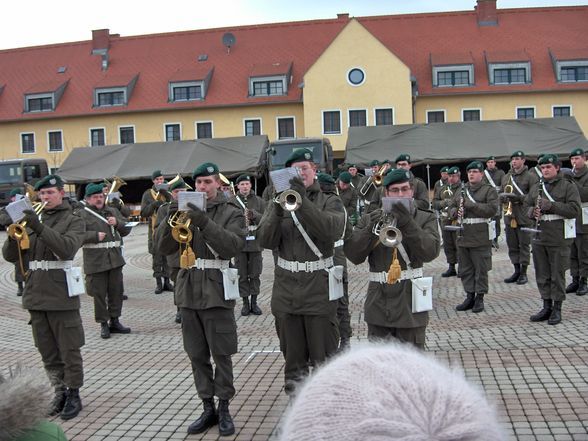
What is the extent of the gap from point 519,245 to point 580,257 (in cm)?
154

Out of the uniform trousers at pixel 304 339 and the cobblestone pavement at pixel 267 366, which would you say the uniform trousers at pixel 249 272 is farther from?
the uniform trousers at pixel 304 339

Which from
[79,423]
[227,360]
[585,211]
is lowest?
[79,423]

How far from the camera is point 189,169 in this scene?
1177 inches

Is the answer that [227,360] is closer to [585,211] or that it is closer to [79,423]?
[79,423]

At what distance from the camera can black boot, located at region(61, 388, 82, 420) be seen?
584 cm

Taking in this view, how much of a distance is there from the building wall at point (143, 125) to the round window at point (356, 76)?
3880mm

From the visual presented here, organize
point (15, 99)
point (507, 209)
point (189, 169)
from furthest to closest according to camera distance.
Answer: point (15, 99), point (189, 169), point (507, 209)

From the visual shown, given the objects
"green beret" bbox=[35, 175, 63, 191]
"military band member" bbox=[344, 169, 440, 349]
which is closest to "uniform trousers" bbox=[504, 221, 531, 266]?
"military band member" bbox=[344, 169, 440, 349]

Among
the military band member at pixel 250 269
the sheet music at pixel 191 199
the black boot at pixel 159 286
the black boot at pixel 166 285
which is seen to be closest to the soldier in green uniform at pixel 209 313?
the sheet music at pixel 191 199

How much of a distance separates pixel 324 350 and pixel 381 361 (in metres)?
4.29

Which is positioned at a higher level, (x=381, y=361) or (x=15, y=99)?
(x=15, y=99)

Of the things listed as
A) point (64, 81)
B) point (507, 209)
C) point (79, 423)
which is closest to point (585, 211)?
point (507, 209)

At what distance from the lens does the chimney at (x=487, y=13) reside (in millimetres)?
43500

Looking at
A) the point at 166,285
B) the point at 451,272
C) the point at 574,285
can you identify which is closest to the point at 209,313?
the point at 574,285
